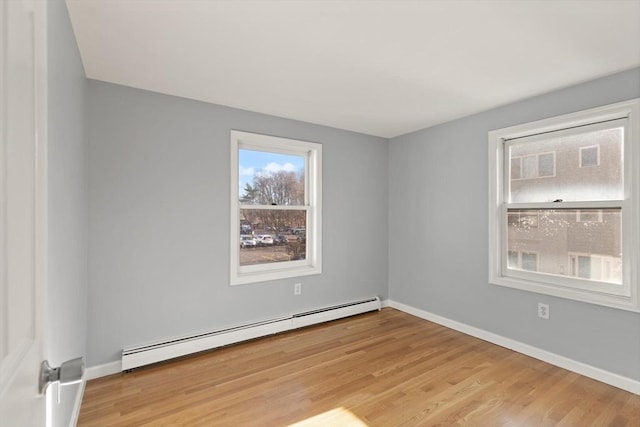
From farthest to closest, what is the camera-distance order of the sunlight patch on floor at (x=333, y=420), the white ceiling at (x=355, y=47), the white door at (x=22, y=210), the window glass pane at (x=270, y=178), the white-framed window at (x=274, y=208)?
the window glass pane at (x=270, y=178), the white-framed window at (x=274, y=208), the sunlight patch on floor at (x=333, y=420), the white ceiling at (x=355, y=47), the white door at (x=22, y=210)

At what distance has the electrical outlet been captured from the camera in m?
2.80

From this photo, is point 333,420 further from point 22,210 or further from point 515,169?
point 515,169

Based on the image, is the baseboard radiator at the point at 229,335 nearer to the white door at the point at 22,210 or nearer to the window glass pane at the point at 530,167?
the white door at the point at 22,210

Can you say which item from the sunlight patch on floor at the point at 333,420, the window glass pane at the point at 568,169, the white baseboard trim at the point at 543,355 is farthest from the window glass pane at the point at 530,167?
the sunlight patch on floor at the point at 333,420

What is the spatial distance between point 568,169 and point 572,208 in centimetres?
35

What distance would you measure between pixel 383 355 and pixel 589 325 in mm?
1693

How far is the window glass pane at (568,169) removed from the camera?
99.4 inches

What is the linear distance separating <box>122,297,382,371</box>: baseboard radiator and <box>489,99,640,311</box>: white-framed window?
1698 mm

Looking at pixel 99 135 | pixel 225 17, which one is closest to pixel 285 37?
pixel 225 17

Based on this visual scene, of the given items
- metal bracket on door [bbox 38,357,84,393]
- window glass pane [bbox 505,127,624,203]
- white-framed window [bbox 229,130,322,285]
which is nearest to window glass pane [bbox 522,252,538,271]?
window glass pane [bbox 505,127,624,203]

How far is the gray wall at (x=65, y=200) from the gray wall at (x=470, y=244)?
3.45 meters

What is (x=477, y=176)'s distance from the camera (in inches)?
132

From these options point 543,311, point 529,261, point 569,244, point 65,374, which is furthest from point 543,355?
point 65,374

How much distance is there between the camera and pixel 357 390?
2.34m
